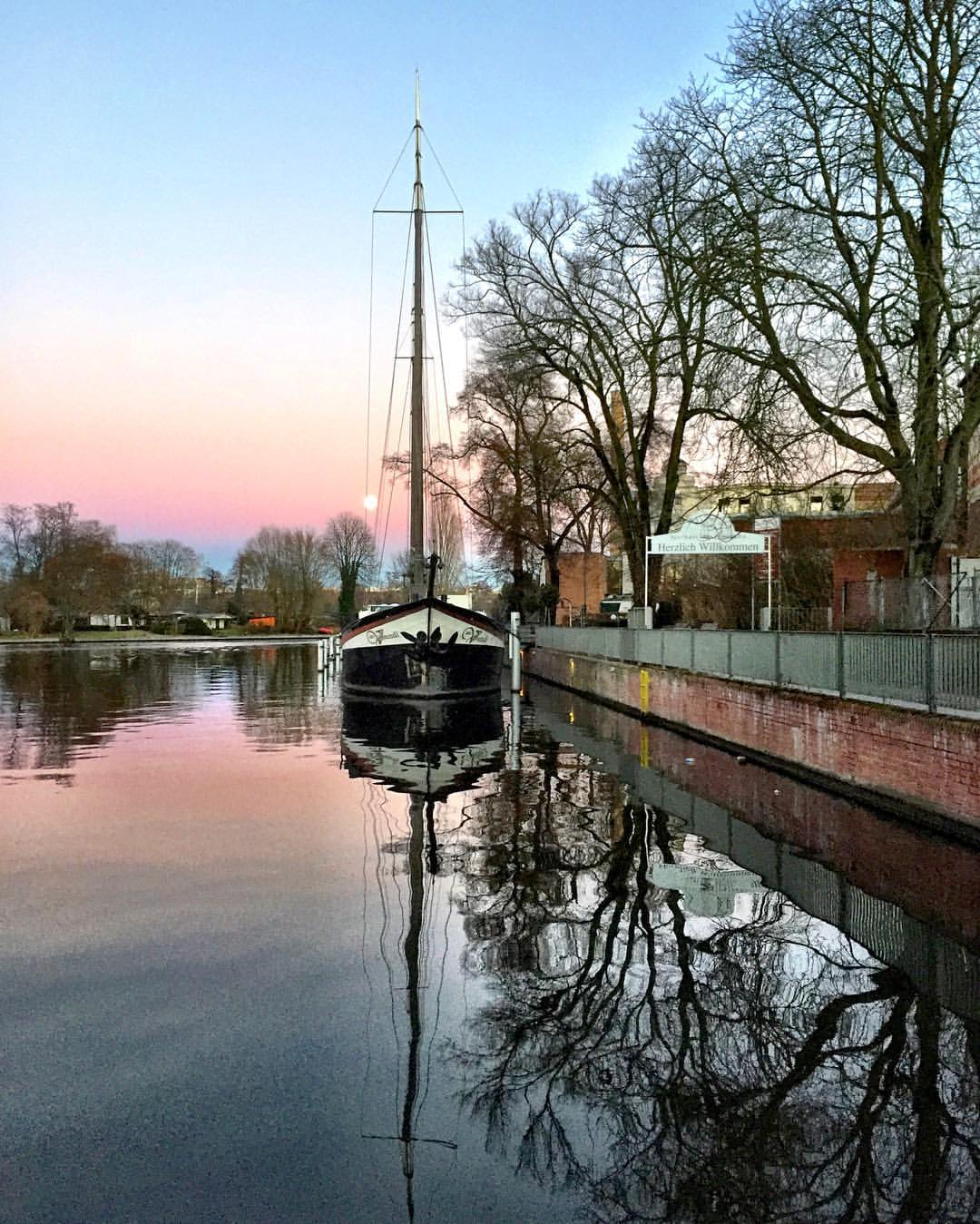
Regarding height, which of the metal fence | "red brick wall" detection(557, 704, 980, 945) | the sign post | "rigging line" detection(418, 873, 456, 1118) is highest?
the sign post

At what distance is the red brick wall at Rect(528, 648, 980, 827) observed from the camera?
969 cm

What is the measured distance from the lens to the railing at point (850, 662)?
1034cm

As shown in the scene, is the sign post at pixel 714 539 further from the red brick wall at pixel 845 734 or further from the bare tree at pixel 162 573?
the bare tree at pixel 162 573

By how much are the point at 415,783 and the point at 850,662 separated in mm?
5390

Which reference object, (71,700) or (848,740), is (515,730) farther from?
(71,700)

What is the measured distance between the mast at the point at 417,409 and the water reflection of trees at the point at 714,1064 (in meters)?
22.0

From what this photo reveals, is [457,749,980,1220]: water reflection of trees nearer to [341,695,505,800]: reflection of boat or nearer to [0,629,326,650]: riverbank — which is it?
[341,695,505,800]: reflection of boat

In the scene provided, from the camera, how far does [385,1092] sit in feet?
14.5

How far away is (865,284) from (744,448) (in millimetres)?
3441

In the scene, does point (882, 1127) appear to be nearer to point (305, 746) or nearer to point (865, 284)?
point (305, 746)

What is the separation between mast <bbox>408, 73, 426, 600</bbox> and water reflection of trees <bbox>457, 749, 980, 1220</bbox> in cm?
2201

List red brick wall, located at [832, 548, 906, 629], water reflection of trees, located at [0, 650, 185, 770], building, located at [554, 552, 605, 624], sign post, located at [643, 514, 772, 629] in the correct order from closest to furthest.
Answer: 1. water reflection of trees, located at [0, 650, 185, 770]
2. sign post, located at [643, 514, 772, 629]
3. red brick wall, located at [832, 548, 906, 629]
4. building, located at [554, 552, 605, 624]

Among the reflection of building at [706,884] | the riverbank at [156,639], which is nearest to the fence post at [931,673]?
the reflection of building at [706,884]

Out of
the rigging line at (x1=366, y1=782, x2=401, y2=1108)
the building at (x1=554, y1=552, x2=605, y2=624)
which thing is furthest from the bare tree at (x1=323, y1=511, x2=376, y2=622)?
the rigging line at (x1=366, y1=782, x2=401, y2=1108)
